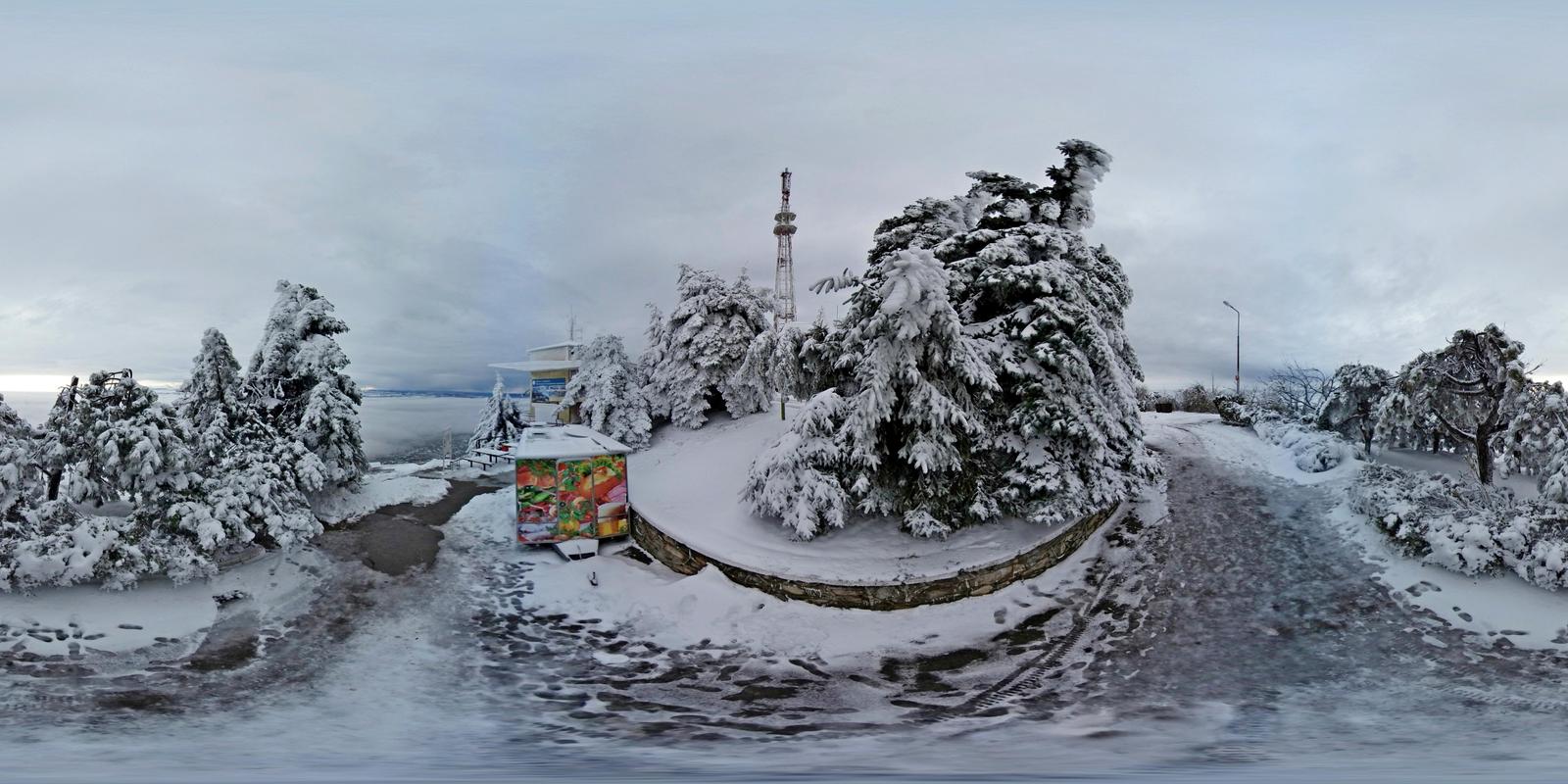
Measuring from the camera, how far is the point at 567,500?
56.4ft

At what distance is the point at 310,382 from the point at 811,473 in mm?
16607

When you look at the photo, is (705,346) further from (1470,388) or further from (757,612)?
(1470,388)

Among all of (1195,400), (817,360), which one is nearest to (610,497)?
(817,360)

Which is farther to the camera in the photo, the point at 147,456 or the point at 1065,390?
the point at 1065,390

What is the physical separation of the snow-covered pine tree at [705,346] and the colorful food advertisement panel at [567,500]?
10.3 metres

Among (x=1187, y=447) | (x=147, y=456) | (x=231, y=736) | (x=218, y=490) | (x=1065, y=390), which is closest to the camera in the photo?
(x=231, y=736)

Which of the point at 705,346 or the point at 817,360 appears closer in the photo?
the point at 817,360

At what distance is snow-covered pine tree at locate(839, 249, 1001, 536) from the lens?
14.0 meters

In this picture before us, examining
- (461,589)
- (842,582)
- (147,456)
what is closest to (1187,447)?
(842,582)

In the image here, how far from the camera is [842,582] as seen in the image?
13117 mm

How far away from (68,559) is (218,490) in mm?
2586

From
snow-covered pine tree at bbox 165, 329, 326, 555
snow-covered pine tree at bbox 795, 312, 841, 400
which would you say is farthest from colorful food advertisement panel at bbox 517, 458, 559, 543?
snow-covered pine tree at bbox 795, 312, 841, 400

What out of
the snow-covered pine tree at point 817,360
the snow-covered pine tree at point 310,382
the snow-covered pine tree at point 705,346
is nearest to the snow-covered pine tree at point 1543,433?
the snow-covered pine tree at point 817,360

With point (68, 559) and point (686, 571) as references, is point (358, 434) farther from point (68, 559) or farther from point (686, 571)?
point (686, 571)
